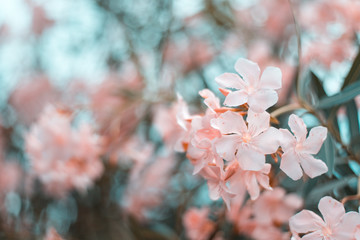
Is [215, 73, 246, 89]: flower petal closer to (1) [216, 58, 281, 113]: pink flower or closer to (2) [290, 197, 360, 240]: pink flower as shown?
(1) [216, 58, 281, 113]: pink flower

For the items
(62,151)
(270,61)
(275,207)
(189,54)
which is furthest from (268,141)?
(189,54)

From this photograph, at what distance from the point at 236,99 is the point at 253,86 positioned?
26 mm

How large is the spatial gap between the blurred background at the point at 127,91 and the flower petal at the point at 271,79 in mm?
163

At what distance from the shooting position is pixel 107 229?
3.67ft

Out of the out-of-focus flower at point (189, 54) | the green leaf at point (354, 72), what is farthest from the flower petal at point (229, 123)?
the out-of-focus flower at point (189, 54)

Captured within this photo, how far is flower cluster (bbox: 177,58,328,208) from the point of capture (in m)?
0.41

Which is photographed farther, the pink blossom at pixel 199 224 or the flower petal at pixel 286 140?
the pink blossom at pixel 199 224

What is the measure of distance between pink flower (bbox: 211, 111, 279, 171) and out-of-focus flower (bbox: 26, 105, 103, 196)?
453mm

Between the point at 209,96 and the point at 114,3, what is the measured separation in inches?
48.0

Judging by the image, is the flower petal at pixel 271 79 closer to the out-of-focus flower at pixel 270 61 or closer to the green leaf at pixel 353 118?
the green leaf at pixel 353 118

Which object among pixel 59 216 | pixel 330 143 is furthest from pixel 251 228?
pixel 59 216

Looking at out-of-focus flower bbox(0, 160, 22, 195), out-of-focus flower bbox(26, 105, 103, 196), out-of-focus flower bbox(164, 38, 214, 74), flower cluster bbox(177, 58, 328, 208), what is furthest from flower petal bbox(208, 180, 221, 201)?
out-of-focus flower bbox(0, 160, 22, 195)

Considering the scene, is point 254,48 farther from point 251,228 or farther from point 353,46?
point 251,228

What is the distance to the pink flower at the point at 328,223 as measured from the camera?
398mm
